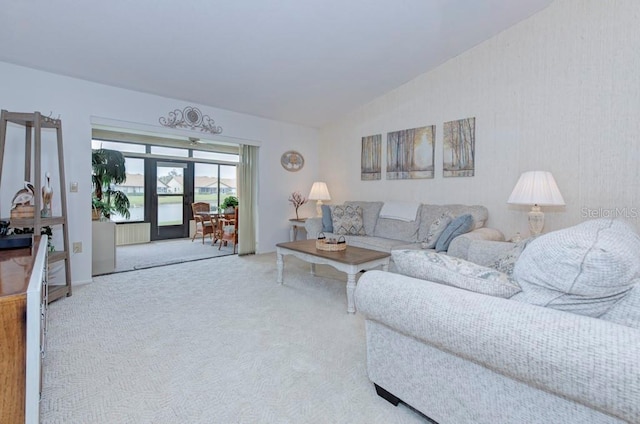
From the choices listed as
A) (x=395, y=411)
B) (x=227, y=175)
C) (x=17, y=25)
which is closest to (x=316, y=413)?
(x=395, y=411)

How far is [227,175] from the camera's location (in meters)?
7.78

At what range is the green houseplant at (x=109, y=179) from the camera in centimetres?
499

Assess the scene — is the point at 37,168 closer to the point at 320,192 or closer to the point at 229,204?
the point at 320,192

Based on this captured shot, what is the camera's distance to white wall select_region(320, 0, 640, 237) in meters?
2.81

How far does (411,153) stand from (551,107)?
64.3 inches

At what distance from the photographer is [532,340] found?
1014 millimetres

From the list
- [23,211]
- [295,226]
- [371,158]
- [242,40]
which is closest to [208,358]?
[23,211]

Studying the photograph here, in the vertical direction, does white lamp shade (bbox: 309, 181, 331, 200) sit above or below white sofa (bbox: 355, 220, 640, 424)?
above

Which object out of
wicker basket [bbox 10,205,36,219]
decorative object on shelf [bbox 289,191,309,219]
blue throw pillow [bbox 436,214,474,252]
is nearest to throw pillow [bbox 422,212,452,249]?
blue throw pillow [bbox 436,214,474,252]

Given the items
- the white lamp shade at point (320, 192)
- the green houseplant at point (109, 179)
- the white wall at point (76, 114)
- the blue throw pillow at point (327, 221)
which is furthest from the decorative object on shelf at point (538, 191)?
the green houseplant at point (109, 179)

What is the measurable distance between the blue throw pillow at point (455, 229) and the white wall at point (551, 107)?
0.60 meters

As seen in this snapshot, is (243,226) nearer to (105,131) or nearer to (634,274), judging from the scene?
(105,131)

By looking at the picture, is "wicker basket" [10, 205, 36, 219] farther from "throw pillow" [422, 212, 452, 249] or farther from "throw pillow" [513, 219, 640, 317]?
"throw pillow" [422, 212, 452, 249]

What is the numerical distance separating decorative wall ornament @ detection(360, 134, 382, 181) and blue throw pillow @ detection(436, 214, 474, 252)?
5.75 ft
